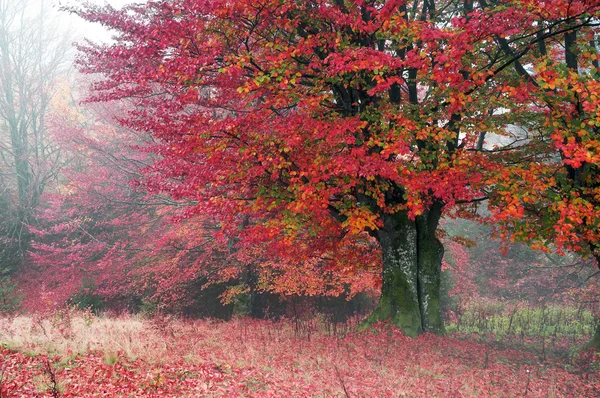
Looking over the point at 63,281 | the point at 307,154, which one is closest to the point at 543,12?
the point at 307,154

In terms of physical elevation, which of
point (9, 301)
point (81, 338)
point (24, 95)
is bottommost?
point (9, 301)

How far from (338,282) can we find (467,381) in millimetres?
9673

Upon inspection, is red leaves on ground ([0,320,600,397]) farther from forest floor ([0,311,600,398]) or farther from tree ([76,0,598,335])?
tree ([76,0,598,335])

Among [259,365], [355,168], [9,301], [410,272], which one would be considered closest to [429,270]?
[410,272]

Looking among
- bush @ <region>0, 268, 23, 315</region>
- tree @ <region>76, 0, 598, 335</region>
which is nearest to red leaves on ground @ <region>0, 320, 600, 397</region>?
tree @ <region>76, 0, 598, 335</region>

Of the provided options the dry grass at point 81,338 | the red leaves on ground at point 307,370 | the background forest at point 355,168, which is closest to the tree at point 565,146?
the background forest at point 355,168

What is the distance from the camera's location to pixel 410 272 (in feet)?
33.7

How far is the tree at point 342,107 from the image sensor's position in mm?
7418

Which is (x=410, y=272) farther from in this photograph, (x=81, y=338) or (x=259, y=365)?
(x=81, y=338)

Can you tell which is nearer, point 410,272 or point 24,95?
point 410,272

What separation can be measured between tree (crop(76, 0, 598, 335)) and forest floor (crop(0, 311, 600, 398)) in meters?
1.65

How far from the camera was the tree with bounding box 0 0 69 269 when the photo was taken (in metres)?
21.9

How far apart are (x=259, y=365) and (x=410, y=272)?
477cm

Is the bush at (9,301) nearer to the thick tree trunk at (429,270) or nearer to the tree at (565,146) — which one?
the thick tree trunk at (429,270)
